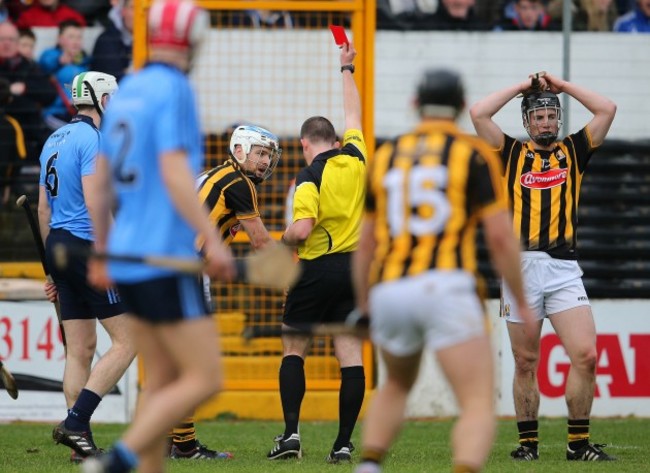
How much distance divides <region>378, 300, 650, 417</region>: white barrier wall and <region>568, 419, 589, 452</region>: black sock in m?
3.11

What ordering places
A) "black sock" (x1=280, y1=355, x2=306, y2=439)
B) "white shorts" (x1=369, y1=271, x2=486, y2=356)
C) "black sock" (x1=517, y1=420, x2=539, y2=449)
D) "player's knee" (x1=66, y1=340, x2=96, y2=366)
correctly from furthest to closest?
"player's knee" (x1=66, y1=340, x2=96, y2=366), "black sock" (x1=517, y1=420, x2=539, y2=449), "black sock" (x1=280, y1=355, x2=306, y2=439), "white shorts" (x1=369, y1=271, x2=486, y2=356)

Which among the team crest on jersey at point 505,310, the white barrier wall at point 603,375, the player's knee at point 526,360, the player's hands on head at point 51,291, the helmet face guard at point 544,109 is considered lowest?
the white barrier wall at point 603,375

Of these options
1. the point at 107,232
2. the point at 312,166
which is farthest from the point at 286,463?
the point at 107,232

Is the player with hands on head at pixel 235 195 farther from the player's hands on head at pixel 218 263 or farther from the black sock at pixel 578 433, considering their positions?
the player's hands on head at pixel 218 263

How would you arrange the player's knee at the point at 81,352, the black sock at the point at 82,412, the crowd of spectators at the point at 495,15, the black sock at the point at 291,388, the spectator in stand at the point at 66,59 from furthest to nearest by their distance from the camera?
Result: the crowd of spectators at the point at 495,15 → the spectator in stand at the point at 66,59 → the player's knee at the point at 81,352 → the black sock at the point at 291,388 → the black sock at the point at 82,412

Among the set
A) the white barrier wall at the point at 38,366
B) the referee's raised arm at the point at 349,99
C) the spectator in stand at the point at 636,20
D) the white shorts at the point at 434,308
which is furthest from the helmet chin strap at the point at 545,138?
the spectator in stand at the point at 636,20

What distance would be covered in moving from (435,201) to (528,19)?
7.96 meters

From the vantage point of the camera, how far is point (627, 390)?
11.4 m

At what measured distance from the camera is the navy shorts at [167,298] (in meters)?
5.08

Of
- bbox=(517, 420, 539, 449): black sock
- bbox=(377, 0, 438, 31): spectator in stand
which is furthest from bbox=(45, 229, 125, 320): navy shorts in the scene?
bbox=(377, 0, 438, 31): spectator in stand

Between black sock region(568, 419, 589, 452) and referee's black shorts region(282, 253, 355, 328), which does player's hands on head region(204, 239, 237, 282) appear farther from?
black sock region(568, 419, 589, 452)

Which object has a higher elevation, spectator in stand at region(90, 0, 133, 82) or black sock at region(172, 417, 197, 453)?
spectator in stand at region(90, 0, 133, 82)

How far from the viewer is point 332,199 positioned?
834 centimetres

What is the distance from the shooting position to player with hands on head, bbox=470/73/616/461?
26.9ft
